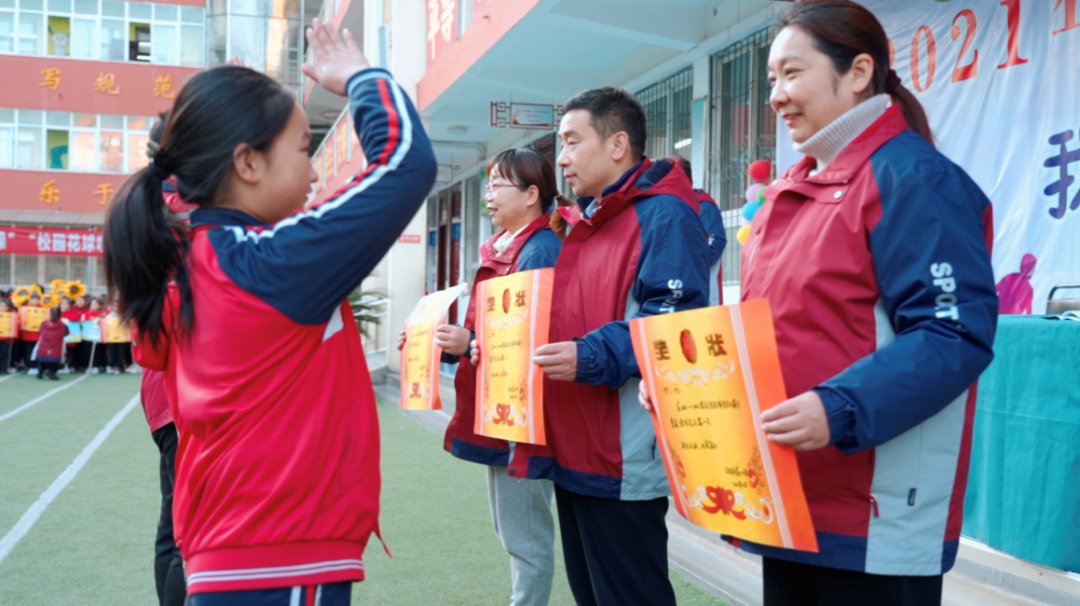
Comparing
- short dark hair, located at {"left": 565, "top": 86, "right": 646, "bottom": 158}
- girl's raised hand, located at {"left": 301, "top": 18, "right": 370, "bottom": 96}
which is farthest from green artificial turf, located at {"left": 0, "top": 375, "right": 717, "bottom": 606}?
girl's raised hand, located at {"left": 301, "top": 18, "right": 370, "bottom": 96}

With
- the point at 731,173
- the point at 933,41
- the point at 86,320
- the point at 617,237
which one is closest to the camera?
the point at 617,237

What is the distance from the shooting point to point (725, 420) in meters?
1.80

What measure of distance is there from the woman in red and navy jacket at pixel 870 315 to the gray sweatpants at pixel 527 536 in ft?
5.25

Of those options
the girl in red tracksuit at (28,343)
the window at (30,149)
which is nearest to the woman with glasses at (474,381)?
the girl in red tracksuit at (28,343)

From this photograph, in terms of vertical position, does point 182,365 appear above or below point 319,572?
above

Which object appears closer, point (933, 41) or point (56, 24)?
point (933, 41)

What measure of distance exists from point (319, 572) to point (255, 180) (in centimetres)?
69

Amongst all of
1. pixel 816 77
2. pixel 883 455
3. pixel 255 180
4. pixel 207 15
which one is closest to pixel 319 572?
pixel 255 180

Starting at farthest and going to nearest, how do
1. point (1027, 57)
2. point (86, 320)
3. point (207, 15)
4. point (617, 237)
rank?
point (207, 15) → point (86, 320) → point (1027, 57) → point (617, 237)

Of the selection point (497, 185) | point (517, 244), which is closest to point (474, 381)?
point (517, 244)

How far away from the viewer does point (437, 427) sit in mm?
9898

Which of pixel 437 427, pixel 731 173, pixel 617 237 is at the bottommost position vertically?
pixel 437 427

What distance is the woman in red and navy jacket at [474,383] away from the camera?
11.2 ft

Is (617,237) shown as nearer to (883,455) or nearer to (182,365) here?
(883,455)
